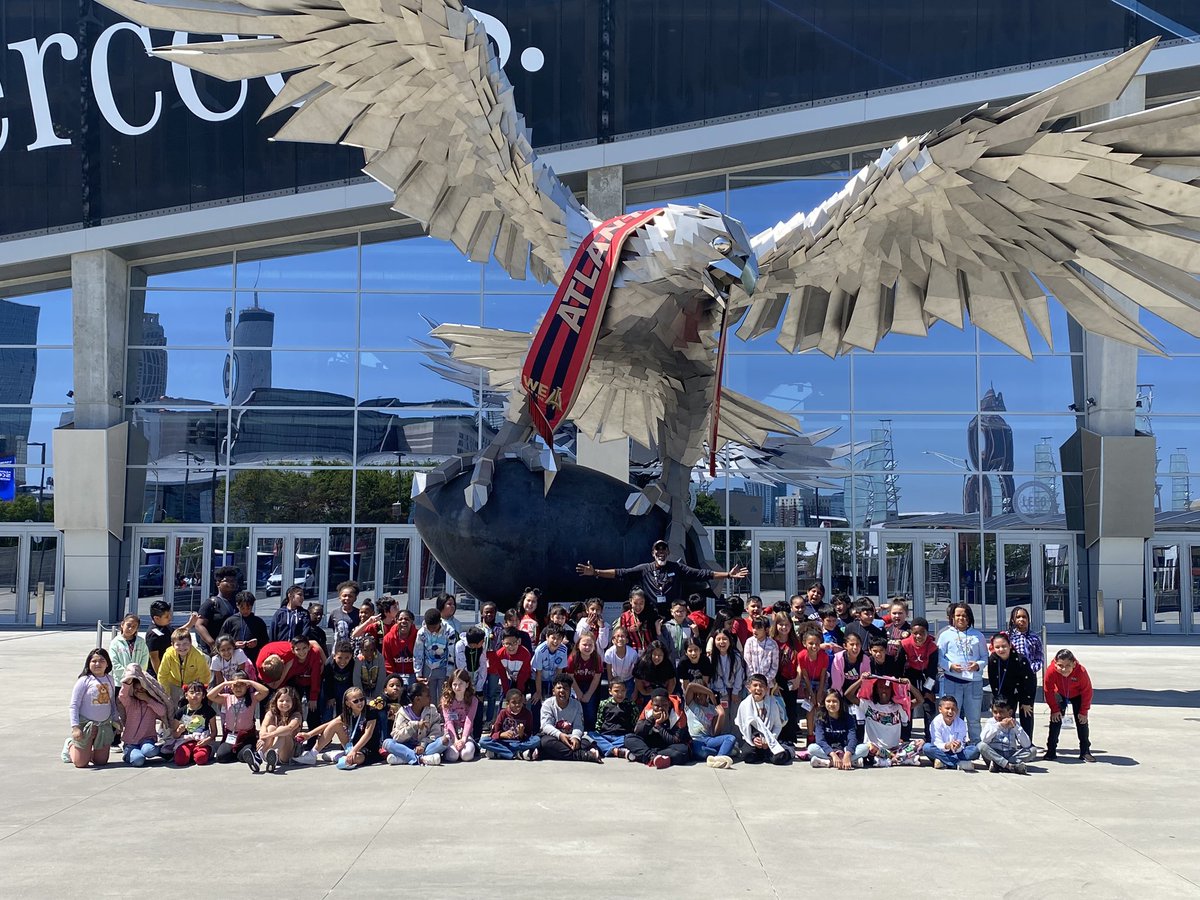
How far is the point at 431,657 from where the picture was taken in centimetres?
950

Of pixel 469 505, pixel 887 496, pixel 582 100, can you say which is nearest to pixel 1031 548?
pixel 887 496

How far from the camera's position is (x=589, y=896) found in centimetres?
509

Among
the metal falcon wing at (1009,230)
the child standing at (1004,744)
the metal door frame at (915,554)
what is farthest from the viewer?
the metal door frame at (915,554)

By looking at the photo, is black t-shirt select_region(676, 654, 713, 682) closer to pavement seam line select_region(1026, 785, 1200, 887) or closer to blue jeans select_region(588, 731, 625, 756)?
blue jeans select_region(588, 731, 625, 756)

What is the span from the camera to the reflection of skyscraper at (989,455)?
73.8ft

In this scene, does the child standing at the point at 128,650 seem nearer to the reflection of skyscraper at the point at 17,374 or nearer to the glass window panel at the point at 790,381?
the glass window panel at the point at 790,381

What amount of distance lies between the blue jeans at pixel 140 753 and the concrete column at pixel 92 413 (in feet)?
48.6

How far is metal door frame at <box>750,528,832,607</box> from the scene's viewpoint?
22.5m

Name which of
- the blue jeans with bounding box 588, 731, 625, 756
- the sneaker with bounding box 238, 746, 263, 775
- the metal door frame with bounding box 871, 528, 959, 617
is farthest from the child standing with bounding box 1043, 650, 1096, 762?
the metal door frame with bounding box 871, 528, 959, 617

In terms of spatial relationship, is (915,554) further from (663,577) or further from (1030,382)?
(663,577)

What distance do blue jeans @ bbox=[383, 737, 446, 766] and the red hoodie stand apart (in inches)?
188

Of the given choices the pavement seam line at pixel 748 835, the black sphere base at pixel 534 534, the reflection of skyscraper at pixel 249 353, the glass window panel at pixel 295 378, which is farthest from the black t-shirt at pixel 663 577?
the reflection of skyscraper at pixel 249 353

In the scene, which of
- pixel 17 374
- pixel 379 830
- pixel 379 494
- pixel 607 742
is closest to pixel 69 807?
pixel 379 830

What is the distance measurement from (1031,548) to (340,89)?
57.5 feet
